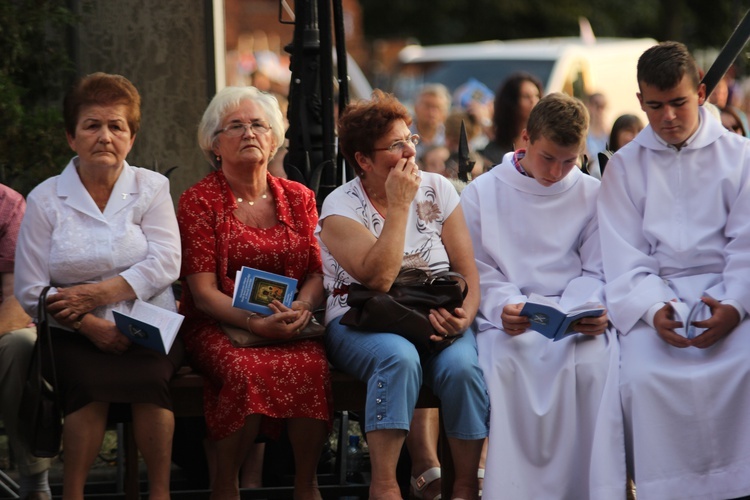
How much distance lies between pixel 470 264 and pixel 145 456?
162 cm

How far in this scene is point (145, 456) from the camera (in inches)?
210

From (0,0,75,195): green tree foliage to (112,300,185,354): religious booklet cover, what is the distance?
60.9 inches

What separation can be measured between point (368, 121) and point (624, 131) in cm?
342

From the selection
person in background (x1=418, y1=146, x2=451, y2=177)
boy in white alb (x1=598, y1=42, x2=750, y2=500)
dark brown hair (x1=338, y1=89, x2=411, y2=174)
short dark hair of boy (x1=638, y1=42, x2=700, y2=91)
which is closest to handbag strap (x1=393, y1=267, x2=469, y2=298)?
dark brown hair (x1=338, y1=89, x2=411, y2=174)

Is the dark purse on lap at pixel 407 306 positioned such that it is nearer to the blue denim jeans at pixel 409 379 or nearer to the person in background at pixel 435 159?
the blue denim jeans at pixel 409 379

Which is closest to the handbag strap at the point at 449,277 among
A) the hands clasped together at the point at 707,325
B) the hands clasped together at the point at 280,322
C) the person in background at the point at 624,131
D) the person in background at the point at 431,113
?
the hands clasped together at the point at 280,322

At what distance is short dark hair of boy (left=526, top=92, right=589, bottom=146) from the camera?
564cm

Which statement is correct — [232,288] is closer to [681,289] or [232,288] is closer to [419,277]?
[419,277]

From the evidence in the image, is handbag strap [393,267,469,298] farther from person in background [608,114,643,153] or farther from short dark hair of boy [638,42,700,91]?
person in background [608,114,643,153]

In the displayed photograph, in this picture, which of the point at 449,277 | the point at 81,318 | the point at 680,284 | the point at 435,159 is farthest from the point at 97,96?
the point at 435,159

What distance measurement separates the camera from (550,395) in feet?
17.9

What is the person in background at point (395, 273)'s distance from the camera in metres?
5.30

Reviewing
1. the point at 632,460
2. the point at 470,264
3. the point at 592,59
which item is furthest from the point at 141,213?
the point at 592,59

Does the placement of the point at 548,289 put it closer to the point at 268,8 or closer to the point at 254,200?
the point at 254,200
